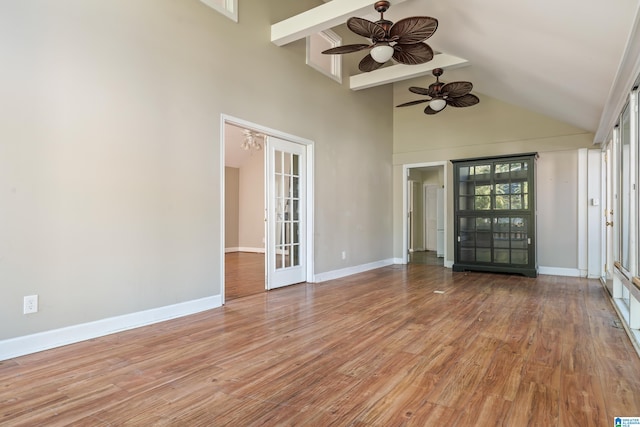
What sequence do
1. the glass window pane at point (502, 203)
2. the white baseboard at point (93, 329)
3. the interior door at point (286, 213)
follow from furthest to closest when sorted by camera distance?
the glass window pane at point (502, 203)
the interior door at point (286, 213)
the white baseboard at point (93, 329)

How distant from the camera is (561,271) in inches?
236

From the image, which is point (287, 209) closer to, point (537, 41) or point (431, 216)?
point (537, 41)

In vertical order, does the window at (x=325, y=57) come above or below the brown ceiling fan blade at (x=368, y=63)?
above

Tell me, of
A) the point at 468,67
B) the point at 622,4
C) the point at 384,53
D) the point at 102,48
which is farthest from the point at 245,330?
the point at 468,67

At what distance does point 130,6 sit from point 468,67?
178 inches

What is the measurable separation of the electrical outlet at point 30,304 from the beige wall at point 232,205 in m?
7.67

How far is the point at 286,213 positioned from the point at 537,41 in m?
3.48

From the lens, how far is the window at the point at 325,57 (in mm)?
5590

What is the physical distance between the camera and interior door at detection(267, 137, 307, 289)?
4.81m

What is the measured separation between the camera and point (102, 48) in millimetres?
2961

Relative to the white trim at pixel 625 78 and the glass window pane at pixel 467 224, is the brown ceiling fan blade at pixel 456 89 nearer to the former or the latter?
the white trim at pixel 625 78

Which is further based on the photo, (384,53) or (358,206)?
(358,206)

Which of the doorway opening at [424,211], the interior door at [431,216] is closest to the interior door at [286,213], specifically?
the doorway opening at [424,211]

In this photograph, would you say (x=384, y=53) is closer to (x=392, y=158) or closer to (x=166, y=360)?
(x=166, y=360)
